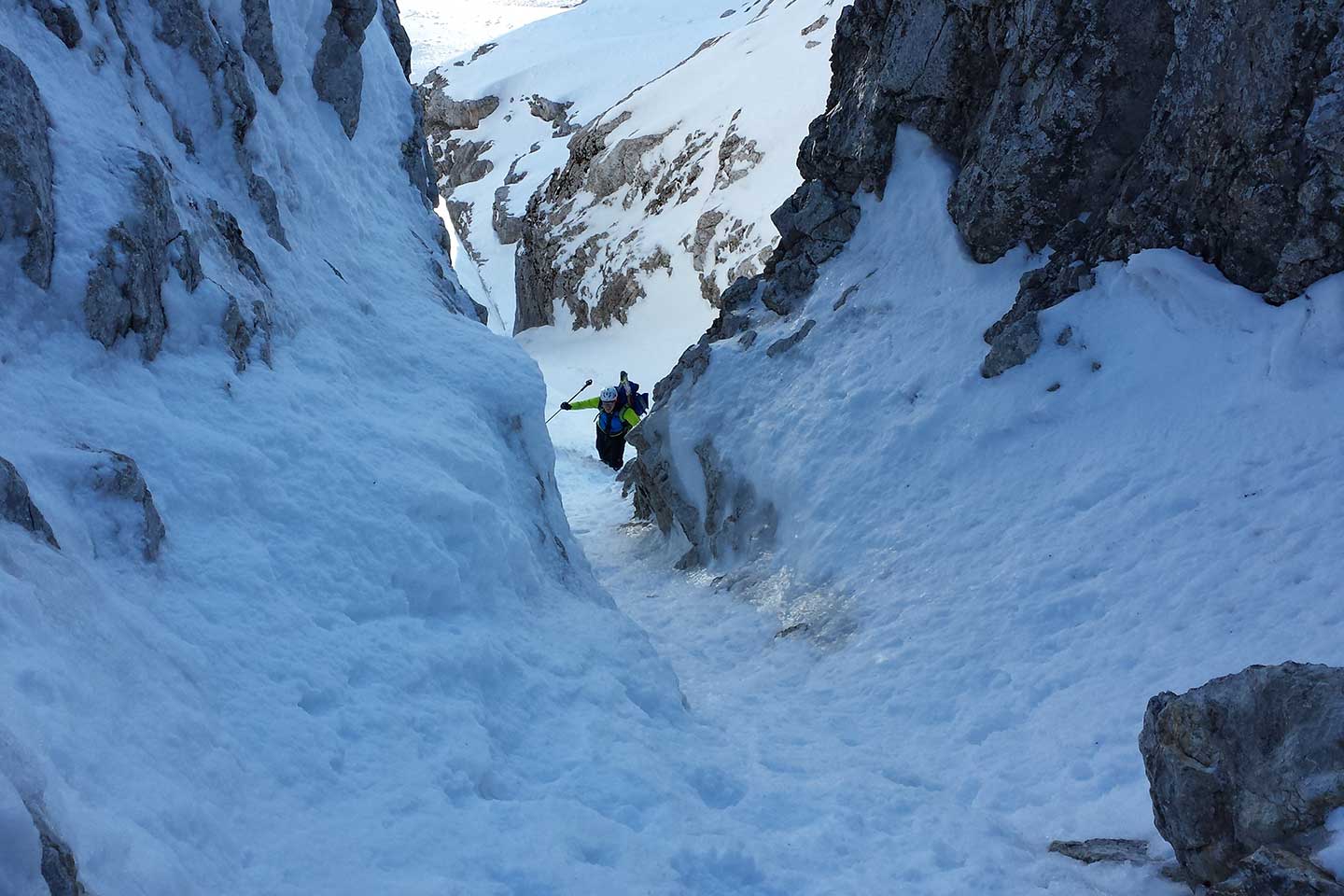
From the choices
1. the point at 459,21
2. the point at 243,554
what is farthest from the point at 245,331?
the point at 459,21

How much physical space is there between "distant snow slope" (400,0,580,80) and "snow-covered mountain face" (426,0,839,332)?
26191mm

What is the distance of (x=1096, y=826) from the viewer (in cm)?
650

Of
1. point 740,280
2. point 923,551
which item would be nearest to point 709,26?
point 740,280


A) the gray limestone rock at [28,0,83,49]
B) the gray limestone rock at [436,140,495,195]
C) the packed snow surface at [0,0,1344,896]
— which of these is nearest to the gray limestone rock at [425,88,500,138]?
the gray limestone rock at [436,140,495,195]

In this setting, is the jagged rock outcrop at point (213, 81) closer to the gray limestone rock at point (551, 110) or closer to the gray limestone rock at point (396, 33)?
the gray limestone rock at point (396, 33)

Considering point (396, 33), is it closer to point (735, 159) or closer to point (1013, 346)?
point (1013, 346)

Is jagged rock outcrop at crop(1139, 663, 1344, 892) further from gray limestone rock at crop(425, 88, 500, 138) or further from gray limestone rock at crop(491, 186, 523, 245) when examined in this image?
gray limestone rock at crop(425, 88, 500, 138)

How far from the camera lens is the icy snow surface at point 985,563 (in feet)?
22.8

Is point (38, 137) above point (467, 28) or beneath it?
beneath

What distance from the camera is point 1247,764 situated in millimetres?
4836

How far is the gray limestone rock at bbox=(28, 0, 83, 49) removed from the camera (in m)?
7.93

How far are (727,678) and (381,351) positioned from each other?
4.92 metres

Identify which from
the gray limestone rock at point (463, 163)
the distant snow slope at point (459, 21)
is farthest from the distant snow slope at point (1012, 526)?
the distant snow slope at point (459, 21)

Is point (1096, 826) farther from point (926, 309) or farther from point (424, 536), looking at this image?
point (926, 309)
